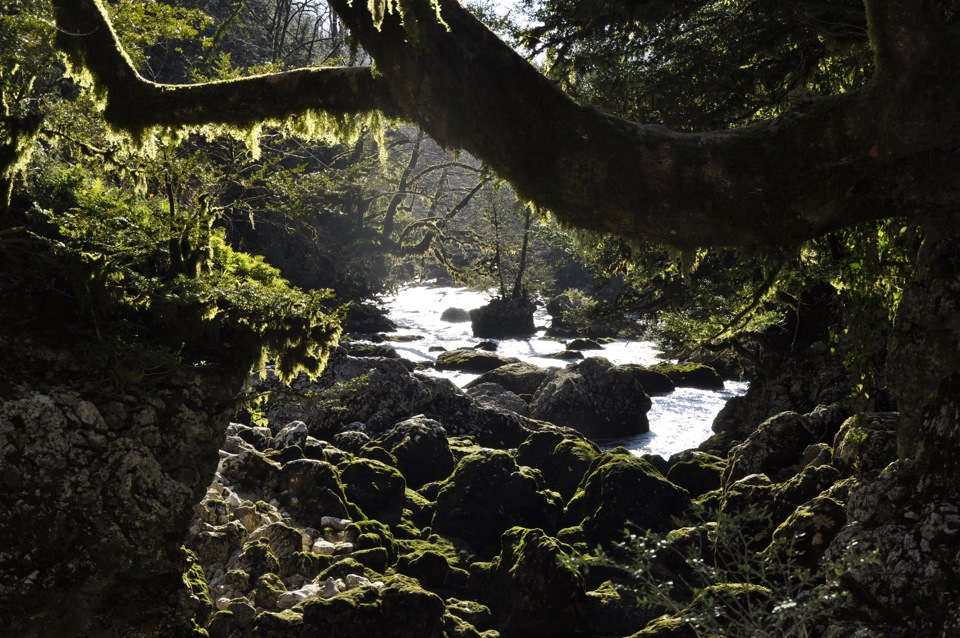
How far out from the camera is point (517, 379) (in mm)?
21391

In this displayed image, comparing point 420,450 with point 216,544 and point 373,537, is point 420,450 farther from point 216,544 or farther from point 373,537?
point 216,544

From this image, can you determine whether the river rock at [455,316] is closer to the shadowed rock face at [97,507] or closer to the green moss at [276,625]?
the green moss at [276,625]

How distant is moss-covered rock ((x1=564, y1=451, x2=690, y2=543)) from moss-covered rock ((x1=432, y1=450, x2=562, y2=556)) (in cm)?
51

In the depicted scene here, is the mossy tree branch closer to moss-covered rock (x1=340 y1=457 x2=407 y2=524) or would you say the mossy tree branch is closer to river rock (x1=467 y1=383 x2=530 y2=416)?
moss-covered rock (x1=340 y1=457 x2=407 y2=524)

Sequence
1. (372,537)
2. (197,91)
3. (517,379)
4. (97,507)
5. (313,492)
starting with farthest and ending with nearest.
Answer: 1. (517,379)
2. (313,492)
3. (372,537)
4. (197,91)
5. (97,507)

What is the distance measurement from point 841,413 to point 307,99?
7968 mm

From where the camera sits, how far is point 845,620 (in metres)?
4.95

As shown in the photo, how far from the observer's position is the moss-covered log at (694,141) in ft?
13.4

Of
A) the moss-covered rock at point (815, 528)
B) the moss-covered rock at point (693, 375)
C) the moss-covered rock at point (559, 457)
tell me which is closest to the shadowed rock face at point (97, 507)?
the moss-covered rock at point (815, 528)

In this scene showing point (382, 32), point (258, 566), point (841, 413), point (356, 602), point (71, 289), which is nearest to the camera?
point (382, 32)

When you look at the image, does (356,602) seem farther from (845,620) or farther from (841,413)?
(841,413)

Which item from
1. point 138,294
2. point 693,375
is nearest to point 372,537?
point 138,294

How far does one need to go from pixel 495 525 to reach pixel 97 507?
19.6ft

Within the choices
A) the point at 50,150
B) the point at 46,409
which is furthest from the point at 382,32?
the point at 50,150
